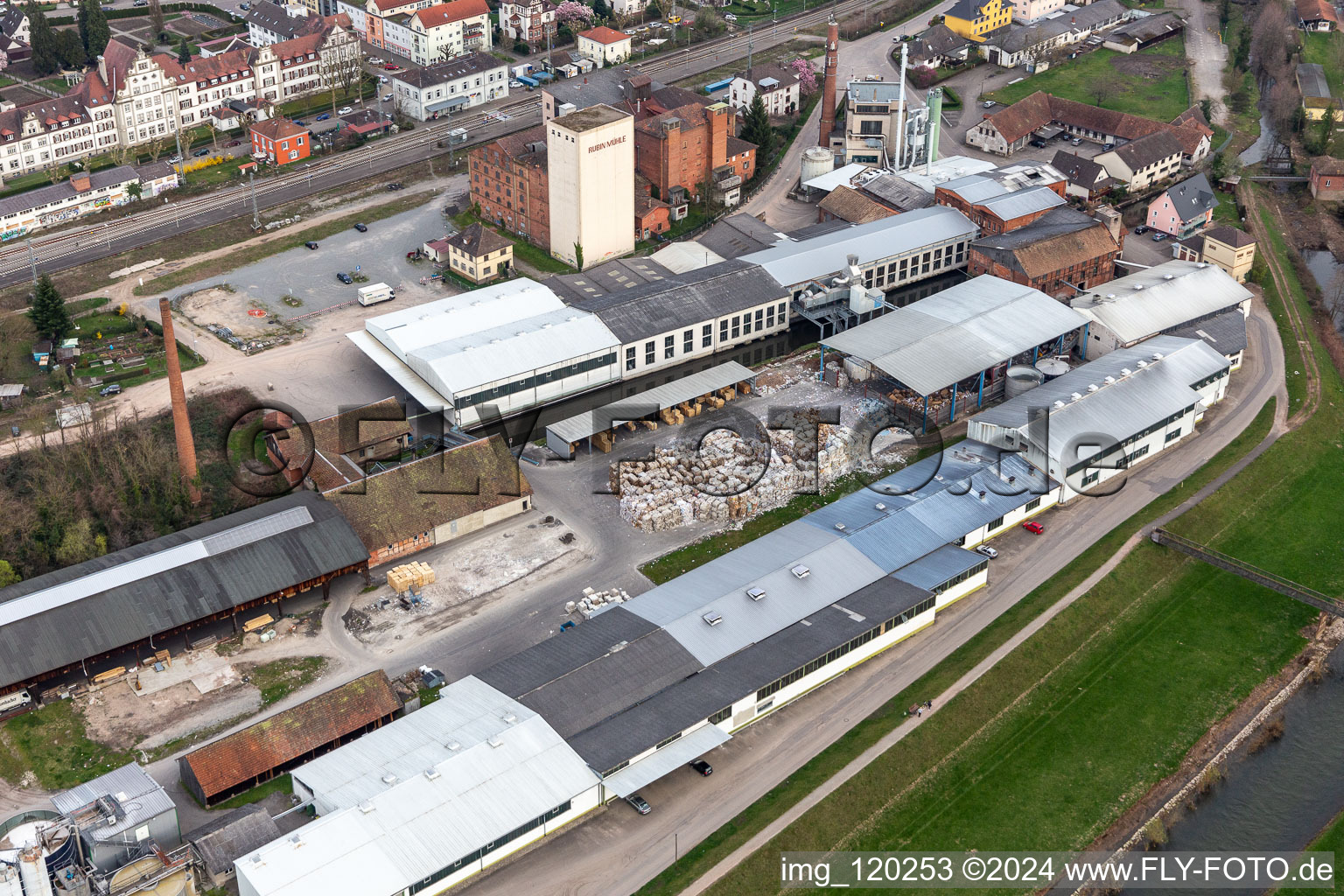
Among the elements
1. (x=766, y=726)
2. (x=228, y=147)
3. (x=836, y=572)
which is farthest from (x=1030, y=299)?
(x=228, y=147)

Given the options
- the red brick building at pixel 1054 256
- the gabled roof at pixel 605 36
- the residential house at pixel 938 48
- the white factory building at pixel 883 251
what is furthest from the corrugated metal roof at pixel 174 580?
the residential house at pixel 938 48

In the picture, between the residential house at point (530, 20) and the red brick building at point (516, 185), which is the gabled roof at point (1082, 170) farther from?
the residential house at point (530, 20)

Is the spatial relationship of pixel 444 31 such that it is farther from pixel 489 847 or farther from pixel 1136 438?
pixel 489 847

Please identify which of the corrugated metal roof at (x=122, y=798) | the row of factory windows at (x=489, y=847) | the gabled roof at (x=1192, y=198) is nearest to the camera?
the row of factory windows at (x=489, y=847)

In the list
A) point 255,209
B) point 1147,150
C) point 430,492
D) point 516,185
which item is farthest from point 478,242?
Result: point 1147,150

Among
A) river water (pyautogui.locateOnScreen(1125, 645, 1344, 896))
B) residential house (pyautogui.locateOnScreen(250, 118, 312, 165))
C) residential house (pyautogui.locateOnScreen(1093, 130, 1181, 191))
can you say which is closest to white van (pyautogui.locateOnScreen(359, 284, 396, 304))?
residential house (pyautogui.locateOnScreen(250, 118, 312, 165))

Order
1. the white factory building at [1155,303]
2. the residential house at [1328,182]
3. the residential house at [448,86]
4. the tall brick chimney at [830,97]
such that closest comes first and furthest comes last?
the white factory building at [1155,303], the residential house at [1328,182], the tall brick chimney at [830,97], the residential house at [448,86]

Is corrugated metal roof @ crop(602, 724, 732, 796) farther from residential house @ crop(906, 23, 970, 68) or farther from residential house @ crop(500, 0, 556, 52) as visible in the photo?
residential house @ crop(500, 0, 556, 52)

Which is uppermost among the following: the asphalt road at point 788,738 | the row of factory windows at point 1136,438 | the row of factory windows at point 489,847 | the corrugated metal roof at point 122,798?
the row of factory windows at point 1136,438
